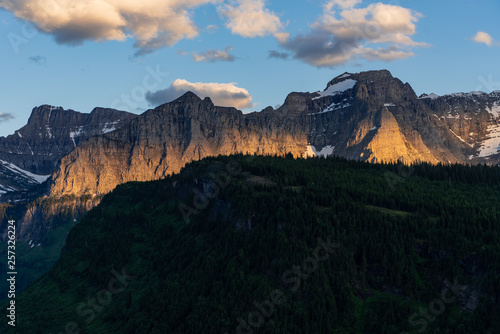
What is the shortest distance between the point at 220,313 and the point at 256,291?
12.9 meters

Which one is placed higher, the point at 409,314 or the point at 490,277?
the point at 490,277

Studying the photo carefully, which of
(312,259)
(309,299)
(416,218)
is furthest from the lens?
(416,218)

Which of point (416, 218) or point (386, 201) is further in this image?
point (386, 201)

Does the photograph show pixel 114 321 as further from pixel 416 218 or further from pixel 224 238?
pixel 416 218

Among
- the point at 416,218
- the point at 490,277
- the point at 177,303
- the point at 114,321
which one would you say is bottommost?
the point at 114,321

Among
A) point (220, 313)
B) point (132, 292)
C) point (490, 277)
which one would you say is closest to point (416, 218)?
point (490, 277)

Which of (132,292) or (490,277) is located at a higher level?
(490,277)

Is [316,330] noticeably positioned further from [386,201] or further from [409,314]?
[386,201]

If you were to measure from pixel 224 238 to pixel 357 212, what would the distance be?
5187 centimetres

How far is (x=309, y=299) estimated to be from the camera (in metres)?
141

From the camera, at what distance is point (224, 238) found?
183 metres

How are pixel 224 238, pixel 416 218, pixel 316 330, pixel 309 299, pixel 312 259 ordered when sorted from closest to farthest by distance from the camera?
pixel 316 330, pixel 309 299, pixel 312 259, pixel 416 218, pixel 224 238

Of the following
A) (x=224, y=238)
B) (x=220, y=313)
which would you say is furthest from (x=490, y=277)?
(x=224, y=238)

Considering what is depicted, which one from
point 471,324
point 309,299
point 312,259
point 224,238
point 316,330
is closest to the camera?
point 471,324
